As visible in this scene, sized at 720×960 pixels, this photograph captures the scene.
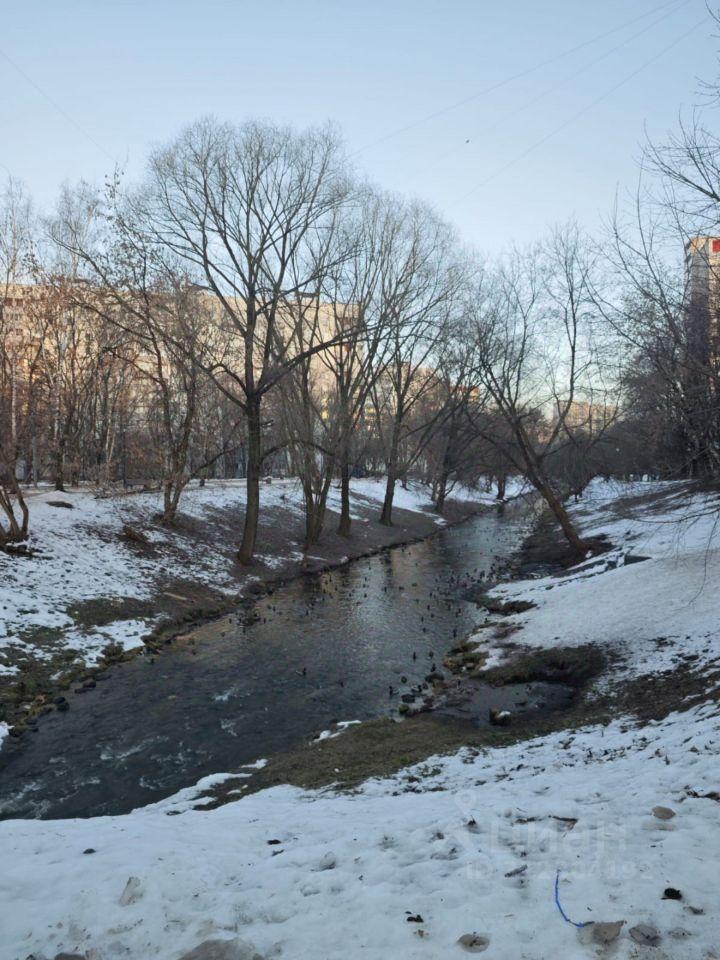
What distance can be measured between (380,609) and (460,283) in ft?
61.0

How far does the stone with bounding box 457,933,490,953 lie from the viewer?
3471mm

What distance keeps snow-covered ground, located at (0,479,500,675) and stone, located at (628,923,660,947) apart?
1159 cm

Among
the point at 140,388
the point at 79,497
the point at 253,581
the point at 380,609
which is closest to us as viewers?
the point at 380,609

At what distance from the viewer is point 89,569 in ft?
57.4

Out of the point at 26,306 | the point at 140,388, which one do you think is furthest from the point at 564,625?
the point at 140,388

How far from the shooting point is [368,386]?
30.8 metres

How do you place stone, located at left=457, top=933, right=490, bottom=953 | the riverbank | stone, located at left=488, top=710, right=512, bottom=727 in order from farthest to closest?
the riverbank
stone, located at left=488, top=710, right=512, bottom=727
stone, located at left=457, top=933, right=490, bottom=953

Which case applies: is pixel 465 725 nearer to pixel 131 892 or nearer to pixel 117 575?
pixel 131 892

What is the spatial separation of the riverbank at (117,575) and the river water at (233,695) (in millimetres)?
917

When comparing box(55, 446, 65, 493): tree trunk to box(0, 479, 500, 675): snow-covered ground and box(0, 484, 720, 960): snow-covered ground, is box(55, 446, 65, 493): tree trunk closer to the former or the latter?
box(0, 479, 500, 675): snow-covered ground

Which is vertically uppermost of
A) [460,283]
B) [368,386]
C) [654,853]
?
[460,283]

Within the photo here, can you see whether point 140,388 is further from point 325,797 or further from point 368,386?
point 325,797

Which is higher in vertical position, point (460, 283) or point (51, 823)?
point (460, 283)

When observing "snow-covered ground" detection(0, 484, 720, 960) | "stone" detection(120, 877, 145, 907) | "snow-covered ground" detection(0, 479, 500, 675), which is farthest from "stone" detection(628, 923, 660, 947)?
"snow-covered ground" detection(0, 479, 500, 675)
